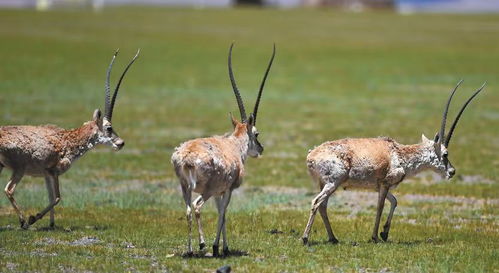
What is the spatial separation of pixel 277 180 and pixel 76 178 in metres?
4.64

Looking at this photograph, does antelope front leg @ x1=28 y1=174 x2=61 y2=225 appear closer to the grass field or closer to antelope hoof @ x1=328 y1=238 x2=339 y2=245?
the grass field

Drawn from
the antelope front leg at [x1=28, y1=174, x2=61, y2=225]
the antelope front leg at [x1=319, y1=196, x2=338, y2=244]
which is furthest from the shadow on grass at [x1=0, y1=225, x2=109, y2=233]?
the antelope front leg at [x1=319, y1=196, x2=338, y2=244]

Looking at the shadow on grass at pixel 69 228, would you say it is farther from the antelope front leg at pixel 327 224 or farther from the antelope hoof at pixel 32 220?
the antelope front leg at pixel 327 224

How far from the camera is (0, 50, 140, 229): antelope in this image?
645 inches

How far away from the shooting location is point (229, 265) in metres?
13.7

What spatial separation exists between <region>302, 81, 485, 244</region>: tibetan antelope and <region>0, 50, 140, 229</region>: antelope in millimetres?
3722

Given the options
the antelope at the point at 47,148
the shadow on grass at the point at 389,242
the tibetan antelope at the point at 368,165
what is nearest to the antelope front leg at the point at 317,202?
the tibetan antelope at the point at 368,165

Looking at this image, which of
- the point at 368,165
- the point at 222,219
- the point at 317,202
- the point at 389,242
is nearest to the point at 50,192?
the point at 222,219

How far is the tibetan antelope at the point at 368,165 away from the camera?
15688mm

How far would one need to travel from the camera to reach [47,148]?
16.8 metres

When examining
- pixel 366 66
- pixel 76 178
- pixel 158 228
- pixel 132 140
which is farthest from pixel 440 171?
pixel 366 66

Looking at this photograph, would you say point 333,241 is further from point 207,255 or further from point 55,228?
point 55,228

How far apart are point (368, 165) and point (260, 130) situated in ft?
60.6

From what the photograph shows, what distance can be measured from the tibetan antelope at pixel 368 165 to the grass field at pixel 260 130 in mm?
648
